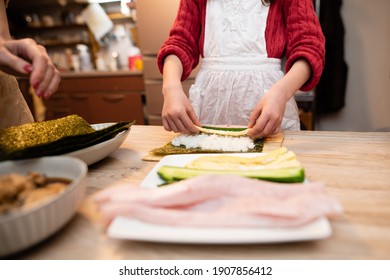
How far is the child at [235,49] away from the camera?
3.54ft

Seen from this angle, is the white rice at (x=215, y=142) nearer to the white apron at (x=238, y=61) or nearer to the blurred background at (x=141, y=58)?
the white apron at (x=238, y=61)

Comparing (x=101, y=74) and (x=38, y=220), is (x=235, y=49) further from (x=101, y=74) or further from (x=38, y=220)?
(x=101, y=74)

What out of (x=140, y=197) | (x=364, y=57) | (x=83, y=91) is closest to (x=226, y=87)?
(x=140, y=197)

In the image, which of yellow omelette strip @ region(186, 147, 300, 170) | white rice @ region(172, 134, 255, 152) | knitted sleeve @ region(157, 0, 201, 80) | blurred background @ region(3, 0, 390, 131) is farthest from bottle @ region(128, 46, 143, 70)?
yellow omelette strip @ region(186, 147, 300, 170)

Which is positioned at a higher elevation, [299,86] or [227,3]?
[227,3]

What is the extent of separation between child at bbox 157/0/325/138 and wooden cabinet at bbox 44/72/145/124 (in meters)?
1.92

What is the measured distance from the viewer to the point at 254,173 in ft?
1.87

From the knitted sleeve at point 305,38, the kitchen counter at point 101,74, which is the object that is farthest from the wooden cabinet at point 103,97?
the knitted sleeve at point 305,38

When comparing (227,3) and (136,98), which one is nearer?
(227,3)

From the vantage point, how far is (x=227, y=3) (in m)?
1.20

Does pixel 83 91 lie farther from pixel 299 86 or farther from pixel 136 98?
pixel 299 86

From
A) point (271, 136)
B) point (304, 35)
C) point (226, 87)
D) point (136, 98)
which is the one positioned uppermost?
point (304, 35)
